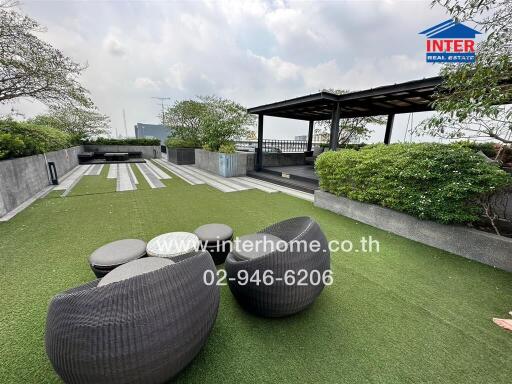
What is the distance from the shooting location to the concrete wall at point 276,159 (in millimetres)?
9367

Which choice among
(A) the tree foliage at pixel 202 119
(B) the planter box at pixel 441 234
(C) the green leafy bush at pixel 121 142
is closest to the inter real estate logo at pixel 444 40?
(B) the planter box at pixel 441 234

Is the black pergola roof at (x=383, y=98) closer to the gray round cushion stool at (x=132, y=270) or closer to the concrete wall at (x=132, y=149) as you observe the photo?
the gray round cushion stool at (x=132, y=270)

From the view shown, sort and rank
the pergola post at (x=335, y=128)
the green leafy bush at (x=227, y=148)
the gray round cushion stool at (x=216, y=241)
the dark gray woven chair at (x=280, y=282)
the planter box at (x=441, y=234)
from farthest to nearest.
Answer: the green leafy bush at (x=227, y=148)
the pergola post at (x=335, y=128)
the planter box at (x=441, y=234)
the gray round cushion stool at (x=216, y=241)
the dark gray woven chair at (x=280, y=282)

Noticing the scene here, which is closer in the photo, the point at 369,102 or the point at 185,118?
the point at 369,102

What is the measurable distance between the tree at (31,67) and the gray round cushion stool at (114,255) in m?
6.74

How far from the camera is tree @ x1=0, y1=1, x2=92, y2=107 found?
16.6ft

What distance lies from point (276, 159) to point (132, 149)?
11693mm

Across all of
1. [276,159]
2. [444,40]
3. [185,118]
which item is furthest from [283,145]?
[444,40]

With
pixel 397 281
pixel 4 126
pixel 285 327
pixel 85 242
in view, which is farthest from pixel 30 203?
pixel 397 281

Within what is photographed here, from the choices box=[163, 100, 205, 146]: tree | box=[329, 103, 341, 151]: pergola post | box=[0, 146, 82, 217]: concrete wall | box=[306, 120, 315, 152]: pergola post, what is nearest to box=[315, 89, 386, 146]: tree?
box=[306, 120, 315, 152]: pergola post

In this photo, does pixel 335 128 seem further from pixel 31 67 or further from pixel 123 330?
pixel 31 67

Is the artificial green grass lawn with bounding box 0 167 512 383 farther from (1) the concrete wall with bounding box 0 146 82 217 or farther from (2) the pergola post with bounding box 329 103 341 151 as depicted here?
(2) the pergola post with bounding box 329 103 341 151

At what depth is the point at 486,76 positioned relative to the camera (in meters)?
2.05

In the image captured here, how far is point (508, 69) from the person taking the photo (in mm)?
2027
